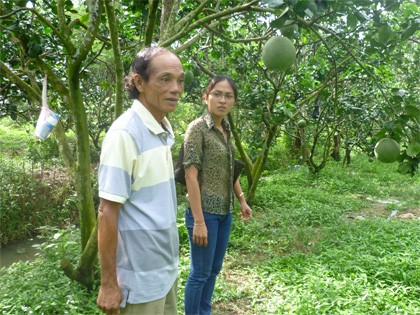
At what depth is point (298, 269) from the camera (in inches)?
134

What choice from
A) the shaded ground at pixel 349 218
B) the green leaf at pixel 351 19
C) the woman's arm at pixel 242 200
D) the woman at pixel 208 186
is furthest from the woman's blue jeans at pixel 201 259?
the green leaf at pixel 351 19

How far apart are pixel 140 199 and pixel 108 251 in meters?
0.19

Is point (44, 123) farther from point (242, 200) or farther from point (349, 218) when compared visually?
point (349, 218)

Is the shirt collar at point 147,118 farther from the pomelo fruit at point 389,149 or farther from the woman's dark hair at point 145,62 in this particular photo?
the pomelo fruit at point 389,149

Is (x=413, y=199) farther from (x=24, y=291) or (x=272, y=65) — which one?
(x=24, y=291)

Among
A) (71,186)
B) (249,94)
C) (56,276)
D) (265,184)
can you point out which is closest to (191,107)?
(265,184)

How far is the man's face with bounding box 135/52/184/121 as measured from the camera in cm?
143

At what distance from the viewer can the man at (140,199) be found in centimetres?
132

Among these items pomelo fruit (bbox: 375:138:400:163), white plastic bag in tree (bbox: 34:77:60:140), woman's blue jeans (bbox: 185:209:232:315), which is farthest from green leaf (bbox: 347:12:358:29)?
white plastic bag in tree (bbox: 34:77:60:140)

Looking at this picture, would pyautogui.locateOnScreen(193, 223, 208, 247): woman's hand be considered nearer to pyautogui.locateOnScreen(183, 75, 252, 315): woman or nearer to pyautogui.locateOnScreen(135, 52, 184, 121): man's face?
pyautogui.locateOnScreen(183, 75, 252, 315): woman

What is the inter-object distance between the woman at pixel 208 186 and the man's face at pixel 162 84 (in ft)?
2.20

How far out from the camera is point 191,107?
9.85 metres

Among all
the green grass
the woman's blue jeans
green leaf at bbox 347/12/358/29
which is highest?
green leaf at bbox 347/12/358/29

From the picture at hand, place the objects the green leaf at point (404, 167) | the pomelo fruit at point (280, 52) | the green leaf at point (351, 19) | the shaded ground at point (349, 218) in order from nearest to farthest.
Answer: the green leaf at point (351, 19) → the green leaf at point (404, 167) → the pomelo fruit at point (280, 52) → the shaded ground at point (349, 218)
